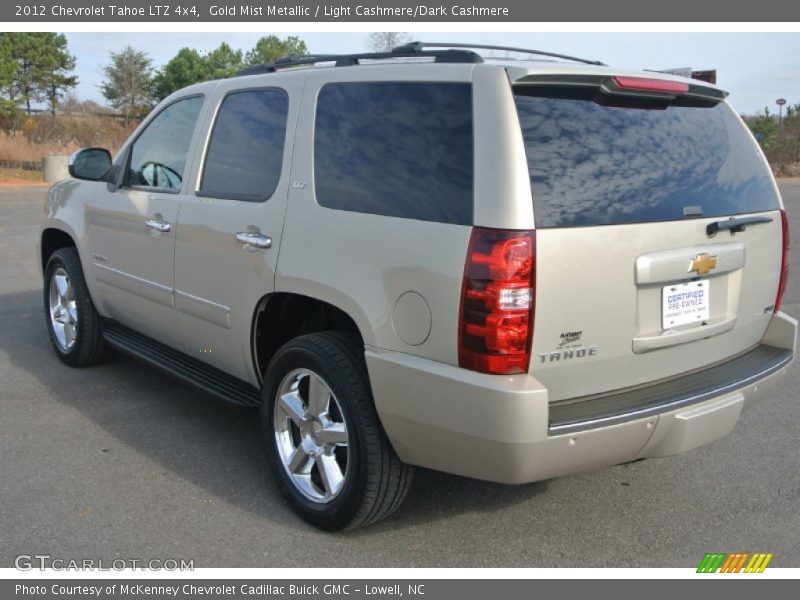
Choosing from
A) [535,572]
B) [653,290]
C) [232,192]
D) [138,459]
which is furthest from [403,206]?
[138,459]

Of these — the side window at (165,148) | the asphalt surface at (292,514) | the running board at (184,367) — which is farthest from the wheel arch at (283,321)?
the side window at (165,148)

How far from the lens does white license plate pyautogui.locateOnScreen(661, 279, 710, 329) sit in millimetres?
3191

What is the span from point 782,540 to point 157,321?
3484 millimetres

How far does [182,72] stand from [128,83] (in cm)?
353

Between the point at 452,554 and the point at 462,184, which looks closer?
the point at 462,184

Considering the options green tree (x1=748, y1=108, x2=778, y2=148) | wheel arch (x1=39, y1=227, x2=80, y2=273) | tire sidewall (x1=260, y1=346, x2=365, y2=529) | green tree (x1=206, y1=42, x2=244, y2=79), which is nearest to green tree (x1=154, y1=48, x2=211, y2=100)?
green tree (x1=206, y1=42, x2=244, y2=79)

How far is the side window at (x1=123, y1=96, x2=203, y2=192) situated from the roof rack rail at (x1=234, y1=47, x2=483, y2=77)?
403 millimetres

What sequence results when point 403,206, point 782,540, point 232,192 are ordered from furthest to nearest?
point 232,192 → point 782,540 → point 403,206

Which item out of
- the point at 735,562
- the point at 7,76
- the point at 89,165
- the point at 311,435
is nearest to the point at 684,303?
the point at 735,562

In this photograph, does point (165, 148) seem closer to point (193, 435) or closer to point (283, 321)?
point (283, 321)

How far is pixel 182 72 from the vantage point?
1994 inches

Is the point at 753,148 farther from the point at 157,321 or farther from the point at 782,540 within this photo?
the point at 157,321

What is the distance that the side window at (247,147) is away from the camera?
387cm

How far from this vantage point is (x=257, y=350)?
13.0ft
